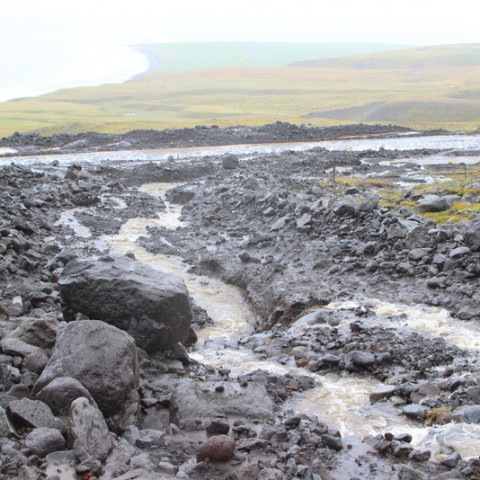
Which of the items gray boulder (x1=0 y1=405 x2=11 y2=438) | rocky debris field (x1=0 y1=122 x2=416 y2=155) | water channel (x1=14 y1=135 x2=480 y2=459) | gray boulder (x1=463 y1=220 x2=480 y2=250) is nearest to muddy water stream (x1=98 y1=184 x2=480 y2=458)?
water channel (x1=14 y1=135 x2=480 y2=459)

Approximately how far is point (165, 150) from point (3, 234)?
36283 millimetres

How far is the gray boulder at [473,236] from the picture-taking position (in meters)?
16.7

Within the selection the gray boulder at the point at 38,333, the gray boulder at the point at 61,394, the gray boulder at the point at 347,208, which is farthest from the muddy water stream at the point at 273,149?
the gray boulder at the point at 61,394

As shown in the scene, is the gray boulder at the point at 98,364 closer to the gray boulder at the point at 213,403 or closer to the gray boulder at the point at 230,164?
the gray boulder at the point at 213,403

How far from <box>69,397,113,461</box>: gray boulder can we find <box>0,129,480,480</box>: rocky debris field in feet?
0.06

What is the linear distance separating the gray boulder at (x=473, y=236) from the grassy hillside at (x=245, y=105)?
221 ft

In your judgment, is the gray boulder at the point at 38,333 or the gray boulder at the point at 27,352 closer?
the gray boulder at the point at 27,352

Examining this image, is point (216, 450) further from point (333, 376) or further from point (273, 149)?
point (273, 149)

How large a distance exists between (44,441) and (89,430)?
0.59m

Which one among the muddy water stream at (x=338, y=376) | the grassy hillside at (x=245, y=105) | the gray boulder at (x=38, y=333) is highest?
the grassy hillside at (x=245, y=105)

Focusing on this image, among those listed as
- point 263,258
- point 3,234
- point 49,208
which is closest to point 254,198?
point 263,258

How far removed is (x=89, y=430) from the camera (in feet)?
25.7

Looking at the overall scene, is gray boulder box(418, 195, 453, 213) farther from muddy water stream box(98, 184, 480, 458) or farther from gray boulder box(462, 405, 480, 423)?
gray boulder box(462, 405, 480, 423)

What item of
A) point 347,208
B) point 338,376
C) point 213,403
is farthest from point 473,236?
point 213,403
